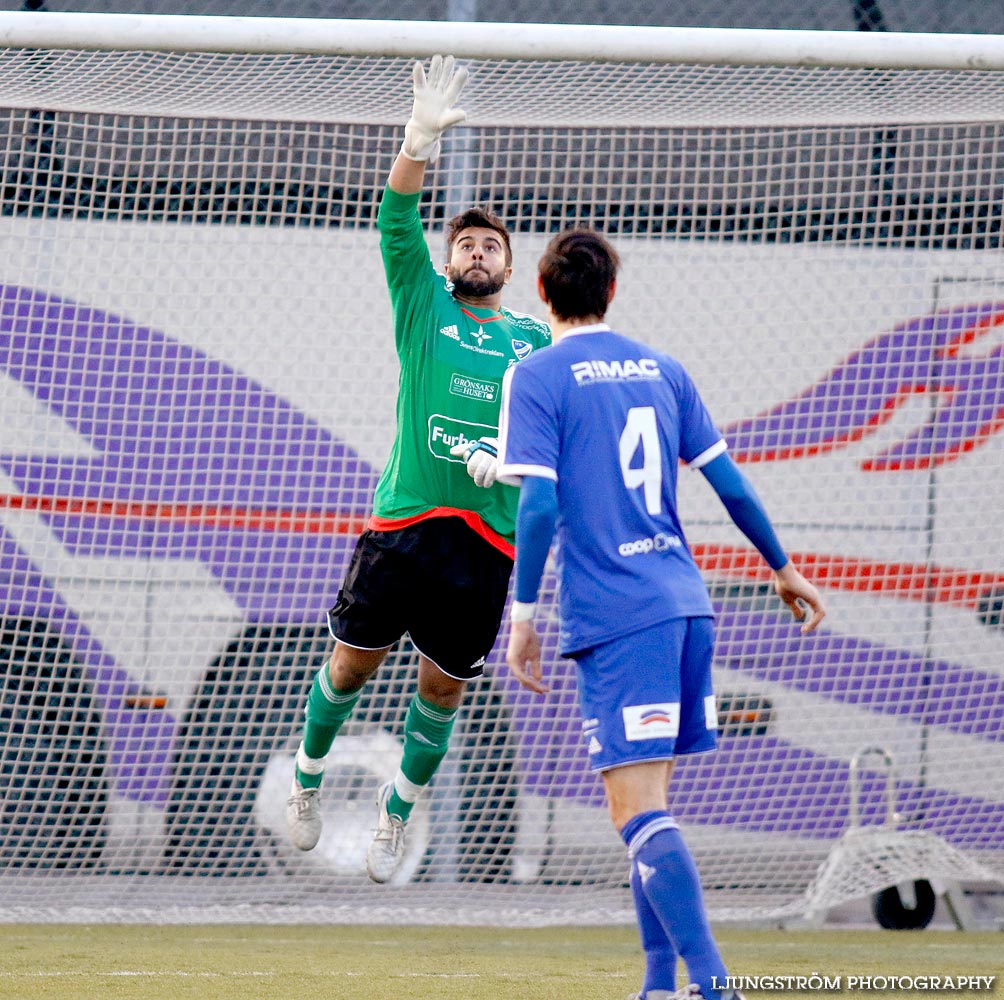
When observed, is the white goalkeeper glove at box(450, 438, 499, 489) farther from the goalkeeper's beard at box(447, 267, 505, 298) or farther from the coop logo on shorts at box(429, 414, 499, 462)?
the goalkeeper's beard at box(447, 267, 505, 298)

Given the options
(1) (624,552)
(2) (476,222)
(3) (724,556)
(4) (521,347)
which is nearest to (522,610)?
(1) (624,552)

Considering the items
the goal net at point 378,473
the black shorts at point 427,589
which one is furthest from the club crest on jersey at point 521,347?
the goal net at point 378,473

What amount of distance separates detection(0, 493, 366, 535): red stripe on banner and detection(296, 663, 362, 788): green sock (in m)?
2.27

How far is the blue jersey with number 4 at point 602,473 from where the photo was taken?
11.9ft

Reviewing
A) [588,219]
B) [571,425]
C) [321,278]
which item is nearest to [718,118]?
[588,219]

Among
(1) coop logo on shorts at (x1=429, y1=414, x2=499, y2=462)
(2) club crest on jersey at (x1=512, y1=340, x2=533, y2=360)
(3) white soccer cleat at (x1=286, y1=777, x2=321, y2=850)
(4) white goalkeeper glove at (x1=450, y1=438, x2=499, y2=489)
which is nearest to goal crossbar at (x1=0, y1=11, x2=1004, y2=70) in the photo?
(2) club crest on jersey at (x1=512, y1=340, x2=533, y2=360)

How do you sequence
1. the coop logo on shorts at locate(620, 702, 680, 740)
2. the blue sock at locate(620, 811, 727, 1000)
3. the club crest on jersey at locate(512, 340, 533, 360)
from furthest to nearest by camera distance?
the club crest on jersey at locate(512, 340, 533, 360) < the coop logo on shorts at locate(620, 702, 680, 740) < the blue sock at locate(620, 811, 727, 1000)

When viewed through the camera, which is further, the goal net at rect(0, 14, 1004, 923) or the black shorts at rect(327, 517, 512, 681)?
the goal net at rect(0, 14, 1004, 923)

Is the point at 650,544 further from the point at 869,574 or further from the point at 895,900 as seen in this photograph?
the point at 895,900

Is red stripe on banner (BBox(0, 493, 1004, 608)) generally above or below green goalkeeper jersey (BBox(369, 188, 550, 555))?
below

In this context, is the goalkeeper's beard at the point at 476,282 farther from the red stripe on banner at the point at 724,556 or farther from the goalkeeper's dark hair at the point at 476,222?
the red stripe on banner at the point at 724,556

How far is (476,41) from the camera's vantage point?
5.53 meters

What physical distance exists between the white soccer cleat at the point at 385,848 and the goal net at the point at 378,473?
5.68 ft

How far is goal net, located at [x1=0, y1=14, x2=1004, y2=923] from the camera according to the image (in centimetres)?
706
